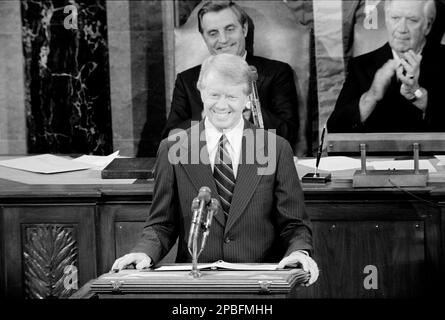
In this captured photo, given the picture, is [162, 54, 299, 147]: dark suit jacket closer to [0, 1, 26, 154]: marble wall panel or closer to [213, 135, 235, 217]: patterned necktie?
[0, 1, 26, 154]: marble wall panel

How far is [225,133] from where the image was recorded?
13.6ft

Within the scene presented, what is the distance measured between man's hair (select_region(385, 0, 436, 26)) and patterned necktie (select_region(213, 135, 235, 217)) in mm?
3300

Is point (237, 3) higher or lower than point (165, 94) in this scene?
higher

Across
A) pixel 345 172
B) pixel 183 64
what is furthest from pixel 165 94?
pixel 345 172

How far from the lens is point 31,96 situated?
760 centimetres

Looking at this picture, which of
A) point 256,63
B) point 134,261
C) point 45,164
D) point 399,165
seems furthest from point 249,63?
point 134,261

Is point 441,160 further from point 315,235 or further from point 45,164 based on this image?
point 45,164

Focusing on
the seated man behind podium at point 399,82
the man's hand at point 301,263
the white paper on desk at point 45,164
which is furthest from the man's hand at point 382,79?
the man's hand at point 301,263

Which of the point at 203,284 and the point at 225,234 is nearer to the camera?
the point at 203,284

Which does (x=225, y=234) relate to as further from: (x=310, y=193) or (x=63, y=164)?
(x=63, y=164)

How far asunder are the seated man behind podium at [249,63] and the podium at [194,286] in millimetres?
3660

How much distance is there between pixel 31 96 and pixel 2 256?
2.29 meters

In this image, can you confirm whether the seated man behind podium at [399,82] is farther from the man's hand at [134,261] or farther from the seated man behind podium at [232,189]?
the man's hand at [134,261]

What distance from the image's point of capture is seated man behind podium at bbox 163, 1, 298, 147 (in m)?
7.11
